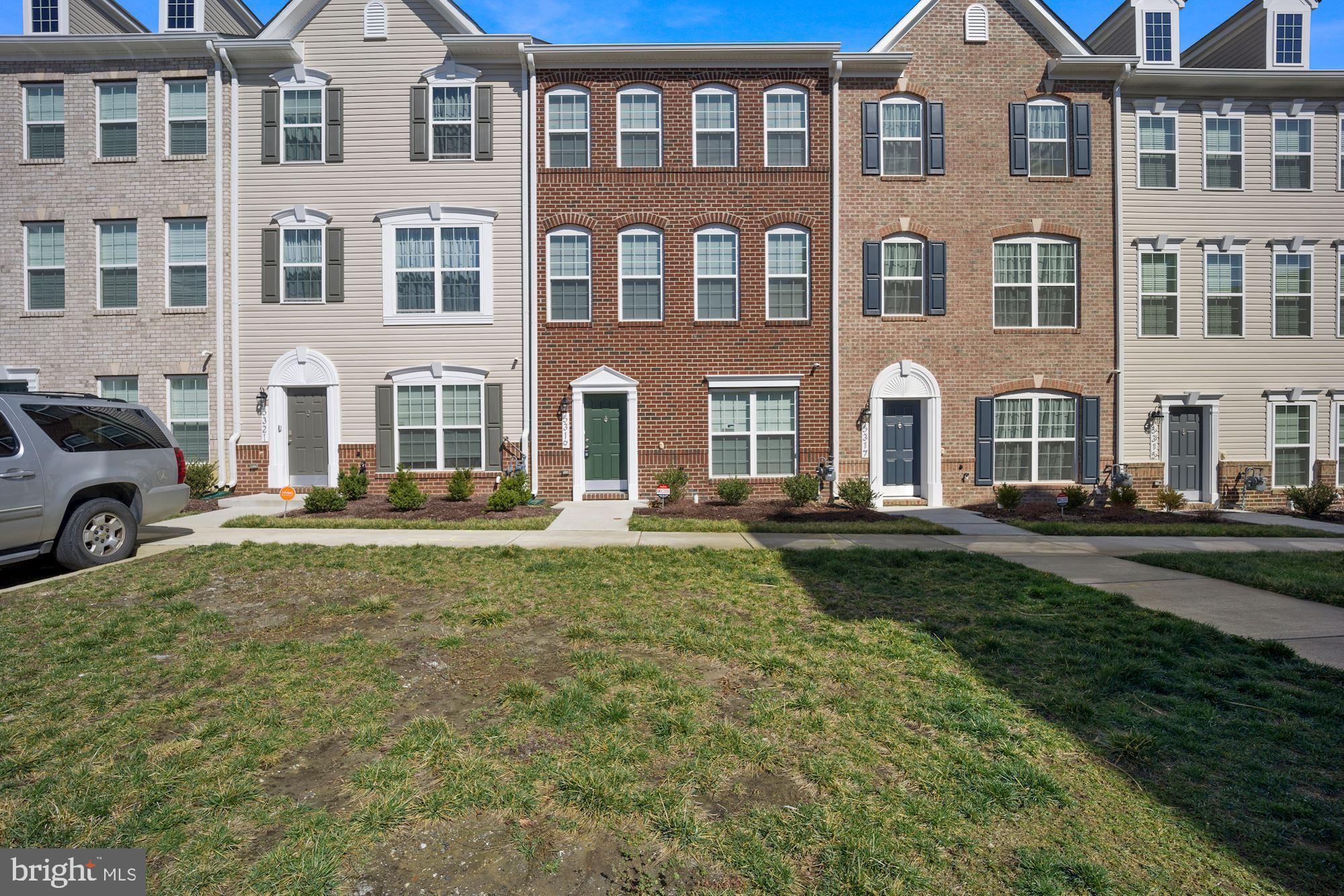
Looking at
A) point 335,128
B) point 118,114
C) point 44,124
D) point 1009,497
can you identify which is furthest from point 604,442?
point 44,124

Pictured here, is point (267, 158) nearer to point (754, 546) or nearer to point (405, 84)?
point (405, 84)

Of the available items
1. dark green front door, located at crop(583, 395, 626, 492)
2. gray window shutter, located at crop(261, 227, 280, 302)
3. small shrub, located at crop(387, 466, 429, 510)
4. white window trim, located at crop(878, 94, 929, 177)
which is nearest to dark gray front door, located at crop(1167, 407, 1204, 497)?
white window trim, located at crop(878, 94, 929, 177)

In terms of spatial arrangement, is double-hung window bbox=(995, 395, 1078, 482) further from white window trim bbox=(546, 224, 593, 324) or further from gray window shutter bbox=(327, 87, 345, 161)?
gray window shutter bbox=(327, 87, 345, 161)

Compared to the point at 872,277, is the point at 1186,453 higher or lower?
lower

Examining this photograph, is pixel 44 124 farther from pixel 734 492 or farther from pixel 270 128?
pixel 734 492

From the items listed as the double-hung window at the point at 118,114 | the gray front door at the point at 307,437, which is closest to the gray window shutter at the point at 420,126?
the gray front door at the point at 307,437

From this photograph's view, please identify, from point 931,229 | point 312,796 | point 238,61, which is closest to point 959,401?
point 931,229

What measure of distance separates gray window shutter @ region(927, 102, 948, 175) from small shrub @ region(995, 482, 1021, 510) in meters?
7.45

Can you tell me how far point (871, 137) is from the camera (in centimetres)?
1445

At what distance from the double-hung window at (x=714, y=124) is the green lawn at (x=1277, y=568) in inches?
450

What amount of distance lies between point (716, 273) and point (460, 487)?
743 cm

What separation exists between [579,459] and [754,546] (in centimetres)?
635

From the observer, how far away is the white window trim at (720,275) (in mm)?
14438

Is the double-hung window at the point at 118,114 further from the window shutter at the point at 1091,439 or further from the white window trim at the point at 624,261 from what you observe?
the window shutter at the point at 1091,439
